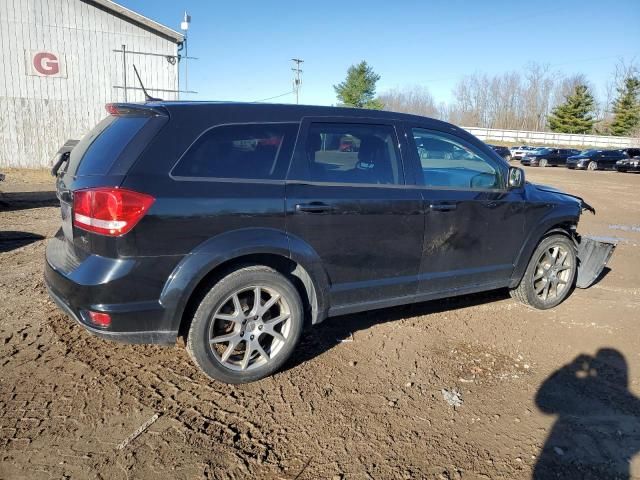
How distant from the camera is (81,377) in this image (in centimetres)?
331

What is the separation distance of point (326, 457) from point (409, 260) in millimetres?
1731

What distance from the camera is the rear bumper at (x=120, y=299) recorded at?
286 centimetres

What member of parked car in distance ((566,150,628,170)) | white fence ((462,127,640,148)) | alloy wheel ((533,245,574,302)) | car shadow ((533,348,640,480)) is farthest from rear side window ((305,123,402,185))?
white fence ((462,127,640,148))

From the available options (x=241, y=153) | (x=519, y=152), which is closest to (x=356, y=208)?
(x=241, y=153)

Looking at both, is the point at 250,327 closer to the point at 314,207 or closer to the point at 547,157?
the point at 314,207

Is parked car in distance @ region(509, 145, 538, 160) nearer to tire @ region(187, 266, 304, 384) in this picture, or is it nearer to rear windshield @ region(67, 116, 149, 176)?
tire @ region(187, 266, 304, 384)

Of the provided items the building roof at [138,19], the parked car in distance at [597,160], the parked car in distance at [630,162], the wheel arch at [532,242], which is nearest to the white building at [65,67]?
the building roof at [138,19]

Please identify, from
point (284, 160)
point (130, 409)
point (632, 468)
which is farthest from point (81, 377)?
point (632, 468)

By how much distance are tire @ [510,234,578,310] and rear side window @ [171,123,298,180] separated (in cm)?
284

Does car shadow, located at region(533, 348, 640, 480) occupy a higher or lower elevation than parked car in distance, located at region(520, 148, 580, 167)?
lower

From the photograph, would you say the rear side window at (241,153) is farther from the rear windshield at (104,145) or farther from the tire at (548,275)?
the tire at (548,275)

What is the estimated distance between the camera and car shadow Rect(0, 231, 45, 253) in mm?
6449

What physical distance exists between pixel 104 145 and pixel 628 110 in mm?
75687

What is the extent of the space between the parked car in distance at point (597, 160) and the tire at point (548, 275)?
35235 millimetres
